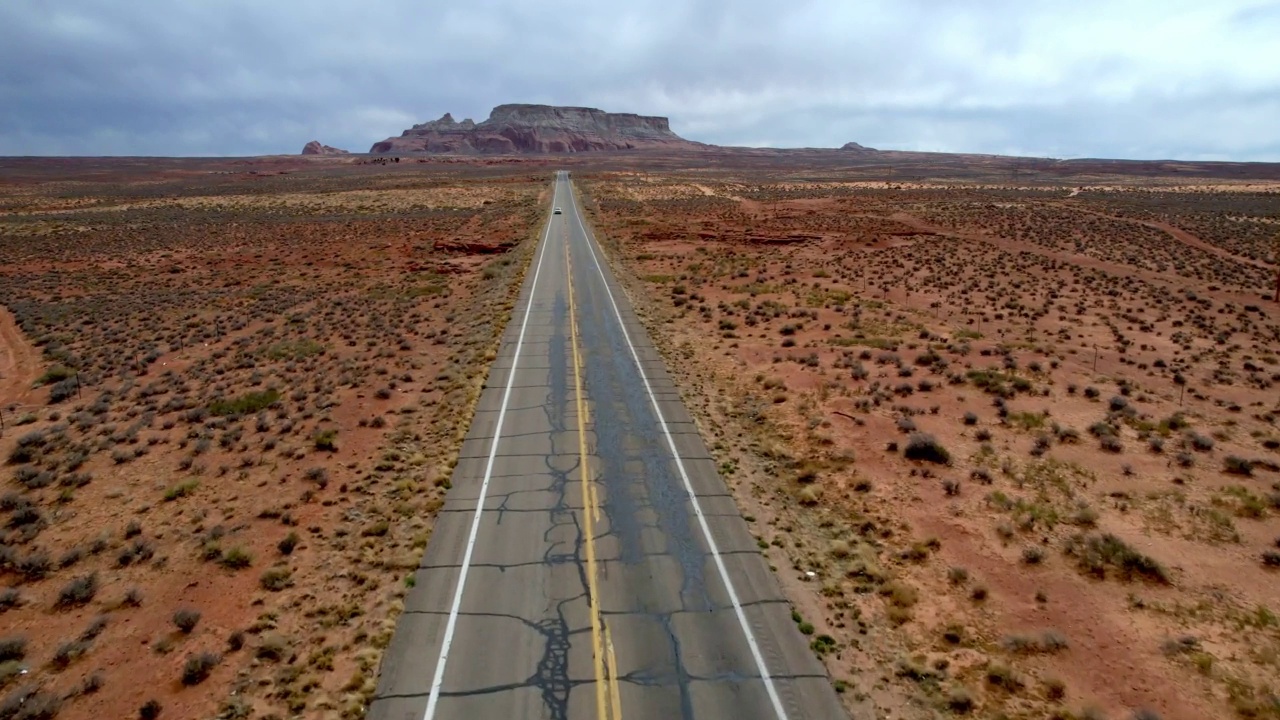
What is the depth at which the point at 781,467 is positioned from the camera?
18719 mm

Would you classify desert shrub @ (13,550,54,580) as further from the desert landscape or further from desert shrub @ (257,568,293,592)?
desert shrub @ (257,568,293,592)

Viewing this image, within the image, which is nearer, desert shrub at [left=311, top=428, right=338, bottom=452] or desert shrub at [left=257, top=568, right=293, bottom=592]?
desert shrub at [left=257, top=568, right=293, bottom=592]

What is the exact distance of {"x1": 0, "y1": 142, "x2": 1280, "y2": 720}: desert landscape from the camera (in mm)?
11484

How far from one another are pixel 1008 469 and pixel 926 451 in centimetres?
201

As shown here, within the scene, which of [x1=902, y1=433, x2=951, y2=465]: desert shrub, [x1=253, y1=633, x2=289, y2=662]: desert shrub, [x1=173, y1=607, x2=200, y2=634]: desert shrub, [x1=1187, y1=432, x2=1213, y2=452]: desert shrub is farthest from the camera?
[x1=1187, y1=432, x2=1213, y2=452]: desert shrub

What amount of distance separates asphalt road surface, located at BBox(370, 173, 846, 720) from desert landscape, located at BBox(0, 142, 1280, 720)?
0.73 metres

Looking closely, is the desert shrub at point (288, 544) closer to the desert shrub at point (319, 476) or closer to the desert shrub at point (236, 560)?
the desert shrub at point (236, 560)

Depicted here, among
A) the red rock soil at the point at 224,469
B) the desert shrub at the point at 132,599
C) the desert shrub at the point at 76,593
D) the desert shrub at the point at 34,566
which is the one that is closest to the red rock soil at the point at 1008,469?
the red rock soil at the point at 224,469

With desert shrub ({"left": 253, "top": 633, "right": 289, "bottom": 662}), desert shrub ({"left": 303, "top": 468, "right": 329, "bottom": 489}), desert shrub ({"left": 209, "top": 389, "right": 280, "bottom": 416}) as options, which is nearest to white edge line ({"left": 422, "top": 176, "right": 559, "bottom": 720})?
desert shrub ({"left": 253, "top": 633, "right": 289, "bottom": 662})

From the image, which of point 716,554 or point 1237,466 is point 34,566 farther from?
point 1237,466

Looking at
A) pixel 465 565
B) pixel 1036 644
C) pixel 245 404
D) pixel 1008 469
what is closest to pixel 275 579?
pixel 465 565

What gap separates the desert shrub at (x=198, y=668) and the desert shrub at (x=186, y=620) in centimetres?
104

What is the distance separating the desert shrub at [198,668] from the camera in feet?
36.5

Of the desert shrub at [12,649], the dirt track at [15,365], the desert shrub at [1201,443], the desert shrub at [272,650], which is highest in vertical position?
the desert shrub at [1201,443]
